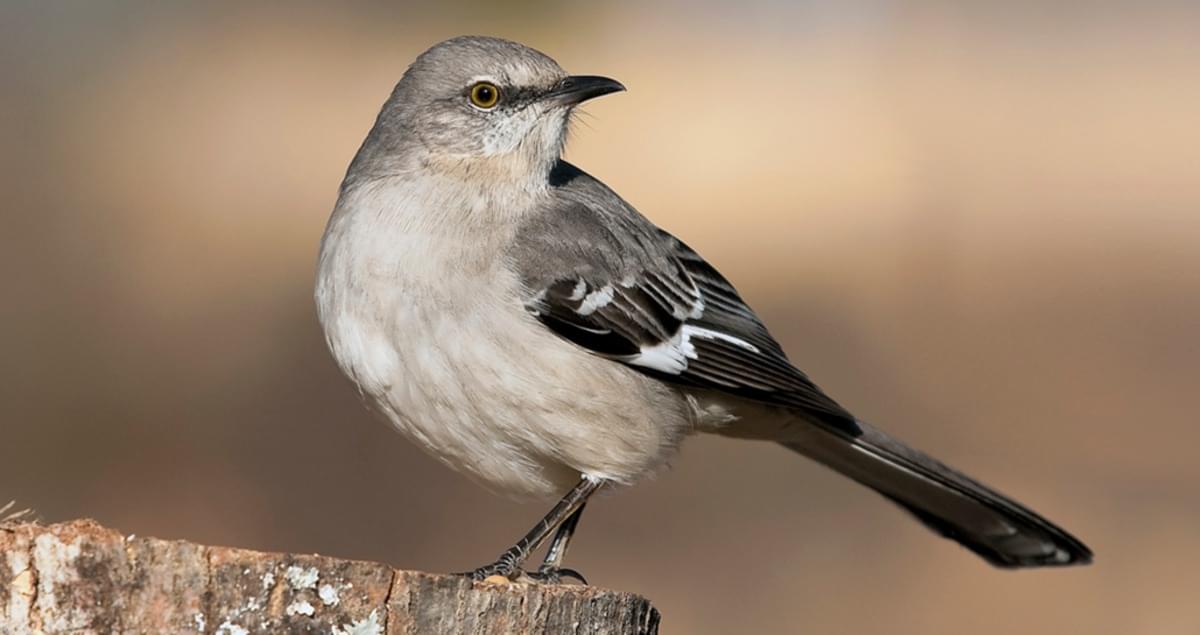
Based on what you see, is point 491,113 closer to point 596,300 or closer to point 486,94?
point 486,94

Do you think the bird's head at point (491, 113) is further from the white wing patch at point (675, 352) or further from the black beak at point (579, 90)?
the white wing patch at point (675, 352)

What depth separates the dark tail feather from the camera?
545cm

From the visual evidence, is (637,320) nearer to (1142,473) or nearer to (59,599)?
(59,599)

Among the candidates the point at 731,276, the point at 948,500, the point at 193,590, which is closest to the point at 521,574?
the point at 193,590

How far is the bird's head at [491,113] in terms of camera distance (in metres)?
4.92

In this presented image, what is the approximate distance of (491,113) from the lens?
4953 millimetres

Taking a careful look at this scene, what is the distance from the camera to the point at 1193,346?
1010 centimetres

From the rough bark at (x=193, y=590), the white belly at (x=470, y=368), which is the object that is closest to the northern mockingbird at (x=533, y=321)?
the white belly at (x=470, y=368)

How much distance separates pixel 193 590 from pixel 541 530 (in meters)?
1.86

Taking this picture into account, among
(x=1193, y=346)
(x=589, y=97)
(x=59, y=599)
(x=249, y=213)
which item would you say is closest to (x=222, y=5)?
(x=249, y=213)

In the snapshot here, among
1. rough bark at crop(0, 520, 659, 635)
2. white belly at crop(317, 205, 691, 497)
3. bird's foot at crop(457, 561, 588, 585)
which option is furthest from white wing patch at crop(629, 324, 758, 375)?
rough bark at crop(0, 520, 659, 635)

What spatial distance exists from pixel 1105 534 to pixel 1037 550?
2.81 m

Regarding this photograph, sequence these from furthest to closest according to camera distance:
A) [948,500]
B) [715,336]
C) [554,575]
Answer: [948,500] < [715,336] < [554,575]

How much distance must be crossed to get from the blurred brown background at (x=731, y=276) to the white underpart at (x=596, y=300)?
2.11ft
